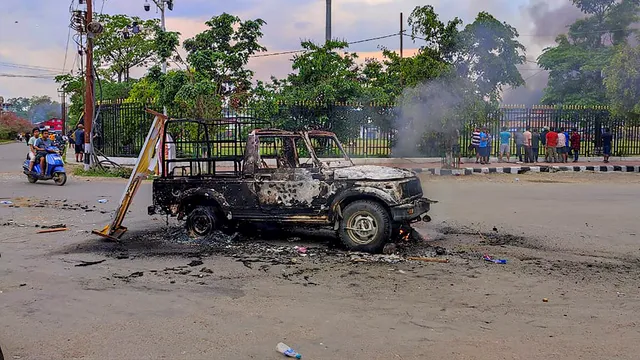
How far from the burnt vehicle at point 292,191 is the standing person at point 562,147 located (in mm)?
18455

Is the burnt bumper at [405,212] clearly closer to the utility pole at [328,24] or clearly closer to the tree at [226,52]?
the tree at [226,52]

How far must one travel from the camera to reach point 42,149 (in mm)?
15641

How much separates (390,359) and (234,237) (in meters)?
4.67

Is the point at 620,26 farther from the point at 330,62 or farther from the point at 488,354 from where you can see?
the point at 488,354

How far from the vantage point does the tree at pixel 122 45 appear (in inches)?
1592

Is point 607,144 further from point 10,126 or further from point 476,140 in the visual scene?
point 10,126

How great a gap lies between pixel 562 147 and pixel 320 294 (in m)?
22.0

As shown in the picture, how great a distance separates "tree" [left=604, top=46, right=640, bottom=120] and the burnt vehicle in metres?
18.9

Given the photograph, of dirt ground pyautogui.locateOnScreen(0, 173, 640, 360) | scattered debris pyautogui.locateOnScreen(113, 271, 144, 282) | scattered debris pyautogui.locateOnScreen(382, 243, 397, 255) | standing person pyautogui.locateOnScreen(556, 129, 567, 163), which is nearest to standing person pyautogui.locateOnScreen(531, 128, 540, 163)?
standing person pyautogui.locateOnScreen(556, 129, 567, 163)

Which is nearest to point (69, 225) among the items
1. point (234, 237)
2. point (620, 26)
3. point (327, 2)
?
point (234, 237)

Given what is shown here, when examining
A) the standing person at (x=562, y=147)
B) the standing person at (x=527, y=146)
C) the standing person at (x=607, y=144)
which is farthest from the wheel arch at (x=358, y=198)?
the standing person at (x=607, y=144)

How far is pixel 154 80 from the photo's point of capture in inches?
769

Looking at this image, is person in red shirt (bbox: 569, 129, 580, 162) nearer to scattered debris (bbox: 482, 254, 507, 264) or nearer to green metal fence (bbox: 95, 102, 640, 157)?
green metal fence (bbox: 95, 102, 640, 157)

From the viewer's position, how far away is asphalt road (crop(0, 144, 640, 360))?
14.1ft
